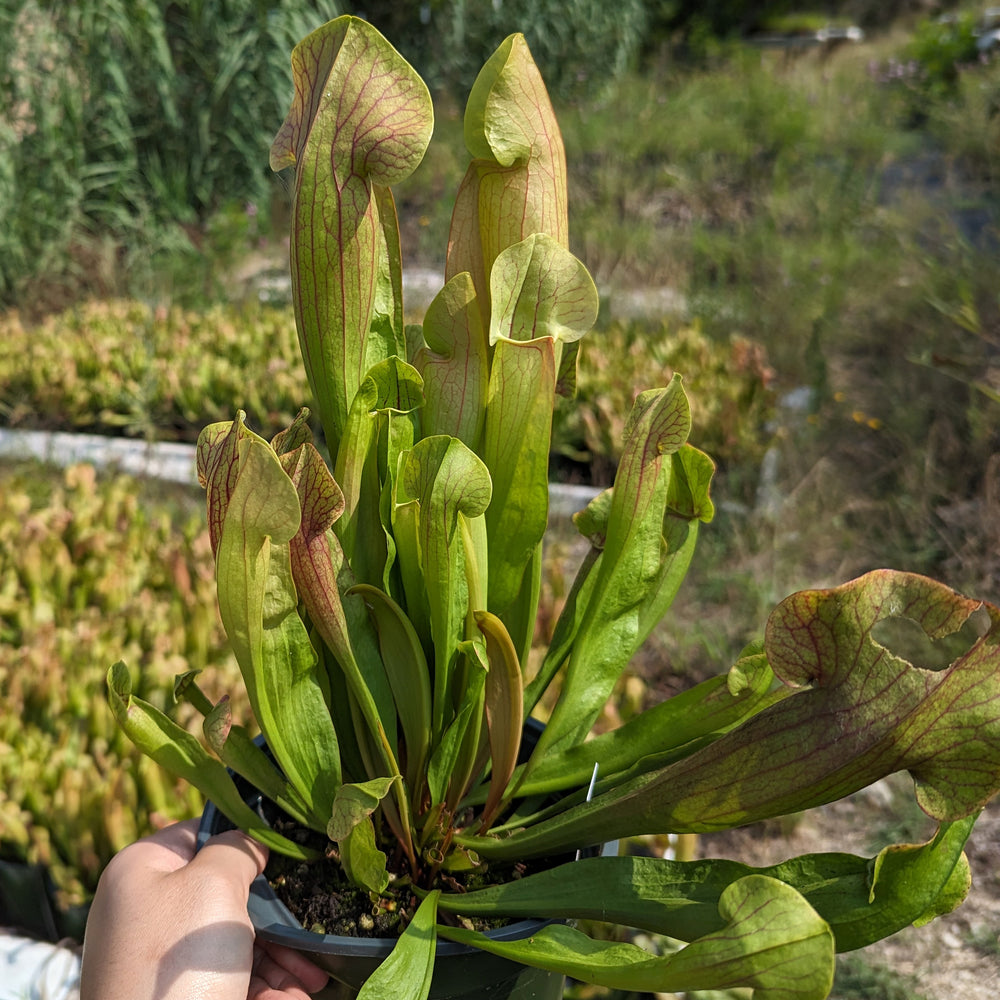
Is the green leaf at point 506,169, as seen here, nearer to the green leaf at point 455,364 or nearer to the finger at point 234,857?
the green leaf at point 455,364

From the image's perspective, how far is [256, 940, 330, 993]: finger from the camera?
0.77 m

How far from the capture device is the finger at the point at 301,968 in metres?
0.77

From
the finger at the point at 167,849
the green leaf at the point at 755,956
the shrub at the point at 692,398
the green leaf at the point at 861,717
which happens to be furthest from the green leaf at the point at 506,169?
the shrub at the point at 692,398

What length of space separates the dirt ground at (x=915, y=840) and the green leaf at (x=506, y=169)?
1.61m

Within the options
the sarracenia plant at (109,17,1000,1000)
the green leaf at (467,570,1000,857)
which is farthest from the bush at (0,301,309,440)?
the green leaf at (467,570,1000,857)

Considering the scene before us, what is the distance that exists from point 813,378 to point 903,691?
3.35 m

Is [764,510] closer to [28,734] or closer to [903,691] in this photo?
[28,734]

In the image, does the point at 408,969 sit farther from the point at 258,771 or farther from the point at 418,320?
the point at 418,320

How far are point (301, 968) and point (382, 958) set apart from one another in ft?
0.49

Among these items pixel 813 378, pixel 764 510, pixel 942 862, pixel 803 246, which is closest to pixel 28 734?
pixel 942 862

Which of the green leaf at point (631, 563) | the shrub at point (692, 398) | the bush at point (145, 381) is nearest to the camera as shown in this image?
the green leaf at point (631, 563)

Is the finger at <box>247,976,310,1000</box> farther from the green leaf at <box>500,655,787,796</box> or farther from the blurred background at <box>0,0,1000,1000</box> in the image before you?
the blurred background at <box>0,0,1000,1000</box>

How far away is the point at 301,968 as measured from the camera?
778 millimetres

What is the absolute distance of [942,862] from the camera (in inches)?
21.8
